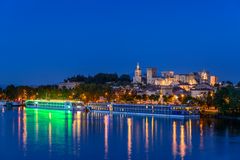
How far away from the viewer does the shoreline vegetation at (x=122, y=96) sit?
24906mm

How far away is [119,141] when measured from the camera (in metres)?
15.3

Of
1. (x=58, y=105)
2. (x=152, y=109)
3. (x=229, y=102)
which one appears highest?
(x=229, y=102)

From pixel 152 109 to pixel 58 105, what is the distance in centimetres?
911

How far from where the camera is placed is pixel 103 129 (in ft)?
61.3

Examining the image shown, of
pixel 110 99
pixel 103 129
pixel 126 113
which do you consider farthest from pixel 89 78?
pixel 103 129

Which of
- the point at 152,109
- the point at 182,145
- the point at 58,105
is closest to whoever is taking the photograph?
the point at 182,145

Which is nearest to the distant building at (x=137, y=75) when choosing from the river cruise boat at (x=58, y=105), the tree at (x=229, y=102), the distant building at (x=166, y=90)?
the distant building at (x=166, y=90)

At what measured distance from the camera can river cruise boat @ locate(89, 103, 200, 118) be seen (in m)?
25.4

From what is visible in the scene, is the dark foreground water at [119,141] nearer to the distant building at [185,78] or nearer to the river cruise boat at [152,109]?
the river cruise boat at [152,109]

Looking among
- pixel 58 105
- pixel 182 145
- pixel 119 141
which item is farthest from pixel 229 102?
pixel 58 105

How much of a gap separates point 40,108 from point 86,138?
20.5 m

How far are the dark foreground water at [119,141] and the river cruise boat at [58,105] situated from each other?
12140mm

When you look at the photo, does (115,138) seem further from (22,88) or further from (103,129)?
(22,88)

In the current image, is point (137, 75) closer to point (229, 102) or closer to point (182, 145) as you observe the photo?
point (229, 102)
